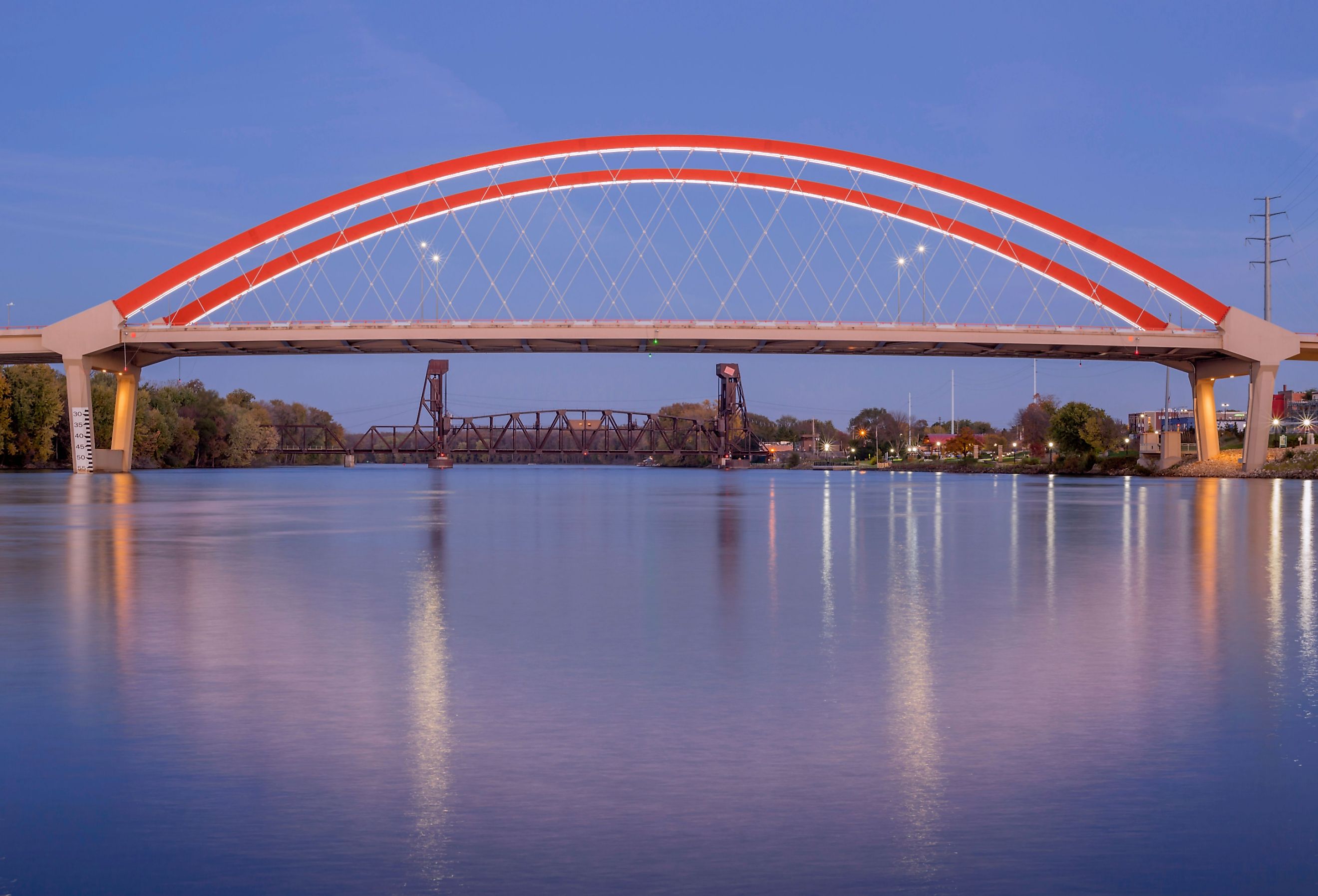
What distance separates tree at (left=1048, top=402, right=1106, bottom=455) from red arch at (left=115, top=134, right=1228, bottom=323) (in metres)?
34.5

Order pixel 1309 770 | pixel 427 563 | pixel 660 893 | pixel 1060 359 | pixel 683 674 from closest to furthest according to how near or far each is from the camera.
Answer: pixel 660 893 < pixel 1309 770 < pixel 683 674 < pixel 427 563 < pixel 1060 359

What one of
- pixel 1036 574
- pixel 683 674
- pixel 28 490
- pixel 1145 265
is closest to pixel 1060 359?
pixel 1145 265

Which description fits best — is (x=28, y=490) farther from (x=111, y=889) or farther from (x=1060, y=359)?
(x=1060, y=359)

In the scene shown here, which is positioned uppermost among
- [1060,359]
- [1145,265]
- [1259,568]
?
[1145,265]

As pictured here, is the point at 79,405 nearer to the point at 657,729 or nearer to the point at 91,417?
the point at 91,417

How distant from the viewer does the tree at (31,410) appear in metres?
80.6

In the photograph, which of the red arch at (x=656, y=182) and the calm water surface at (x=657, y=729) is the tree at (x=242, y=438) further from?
the calm water surface at (x=657, y=729)

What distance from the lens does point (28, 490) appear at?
151ft

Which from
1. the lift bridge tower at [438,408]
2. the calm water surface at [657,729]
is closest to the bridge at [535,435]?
the lift bridge tower at [438,408]

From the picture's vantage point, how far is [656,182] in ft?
231

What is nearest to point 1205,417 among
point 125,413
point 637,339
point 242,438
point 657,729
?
point 637,339

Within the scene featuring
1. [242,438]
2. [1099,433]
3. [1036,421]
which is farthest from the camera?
[1036,421]

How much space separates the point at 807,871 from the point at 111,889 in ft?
8.17

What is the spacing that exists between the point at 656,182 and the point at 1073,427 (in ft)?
169
